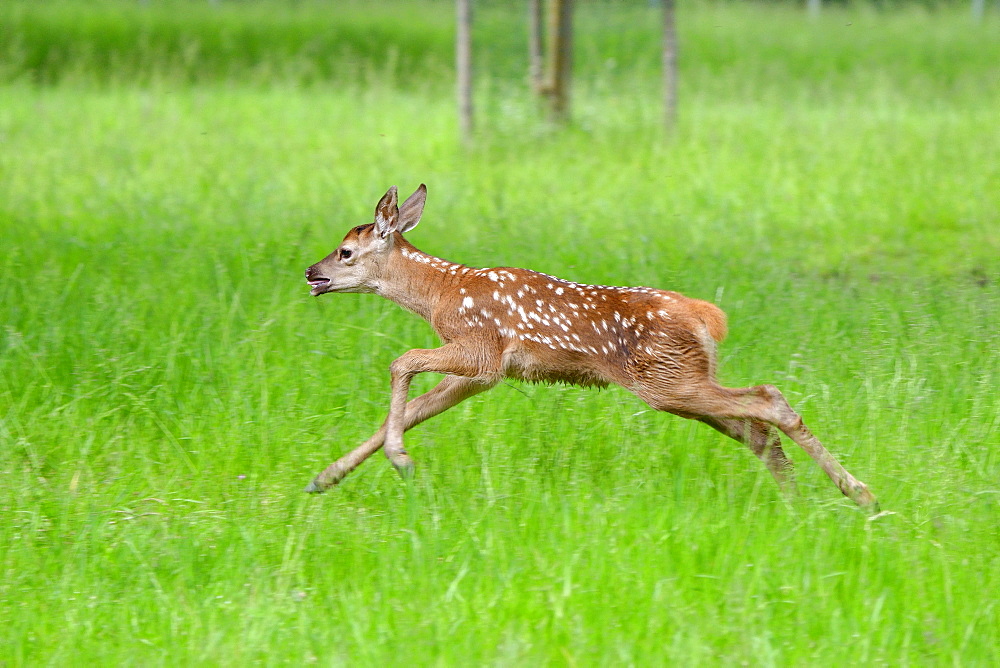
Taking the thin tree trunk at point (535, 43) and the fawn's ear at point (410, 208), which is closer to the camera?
the fawn's ear at point (410, 208)

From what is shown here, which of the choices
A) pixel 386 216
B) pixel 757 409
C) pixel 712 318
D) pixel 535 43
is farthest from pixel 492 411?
pixel 535 43

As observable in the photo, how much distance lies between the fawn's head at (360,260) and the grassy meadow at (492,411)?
535 mm

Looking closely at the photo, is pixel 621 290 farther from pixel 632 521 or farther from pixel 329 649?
pixel 329 649

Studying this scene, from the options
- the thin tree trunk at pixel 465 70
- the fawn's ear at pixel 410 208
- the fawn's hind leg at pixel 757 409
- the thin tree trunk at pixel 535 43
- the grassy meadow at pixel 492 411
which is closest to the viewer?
the grassy meadow at pixel 492 411

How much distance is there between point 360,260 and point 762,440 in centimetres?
189

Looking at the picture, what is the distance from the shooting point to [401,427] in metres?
4.84

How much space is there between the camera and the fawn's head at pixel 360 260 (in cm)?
544

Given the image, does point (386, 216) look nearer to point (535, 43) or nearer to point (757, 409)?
point (757, 409)

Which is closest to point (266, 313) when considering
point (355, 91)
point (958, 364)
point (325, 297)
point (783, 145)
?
point (325, 297)

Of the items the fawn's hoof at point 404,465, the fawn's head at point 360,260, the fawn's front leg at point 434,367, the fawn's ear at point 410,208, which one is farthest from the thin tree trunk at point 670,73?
the fawn's hoof at point 404,465

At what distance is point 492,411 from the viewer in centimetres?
547

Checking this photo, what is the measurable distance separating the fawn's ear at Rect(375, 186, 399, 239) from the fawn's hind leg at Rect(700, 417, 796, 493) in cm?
162

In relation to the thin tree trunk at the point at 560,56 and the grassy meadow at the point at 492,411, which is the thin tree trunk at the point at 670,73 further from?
the thin tree trunk at the point at 560,56

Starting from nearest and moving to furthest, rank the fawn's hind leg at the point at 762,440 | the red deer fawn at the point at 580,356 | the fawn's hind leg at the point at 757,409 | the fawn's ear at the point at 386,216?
the fawn's hind leg at the point at 757,409, the red deer fawn at the point at 580,356, the fawn's hind leg at the point at 762,440, the fawn's ear at the point at 386,216
